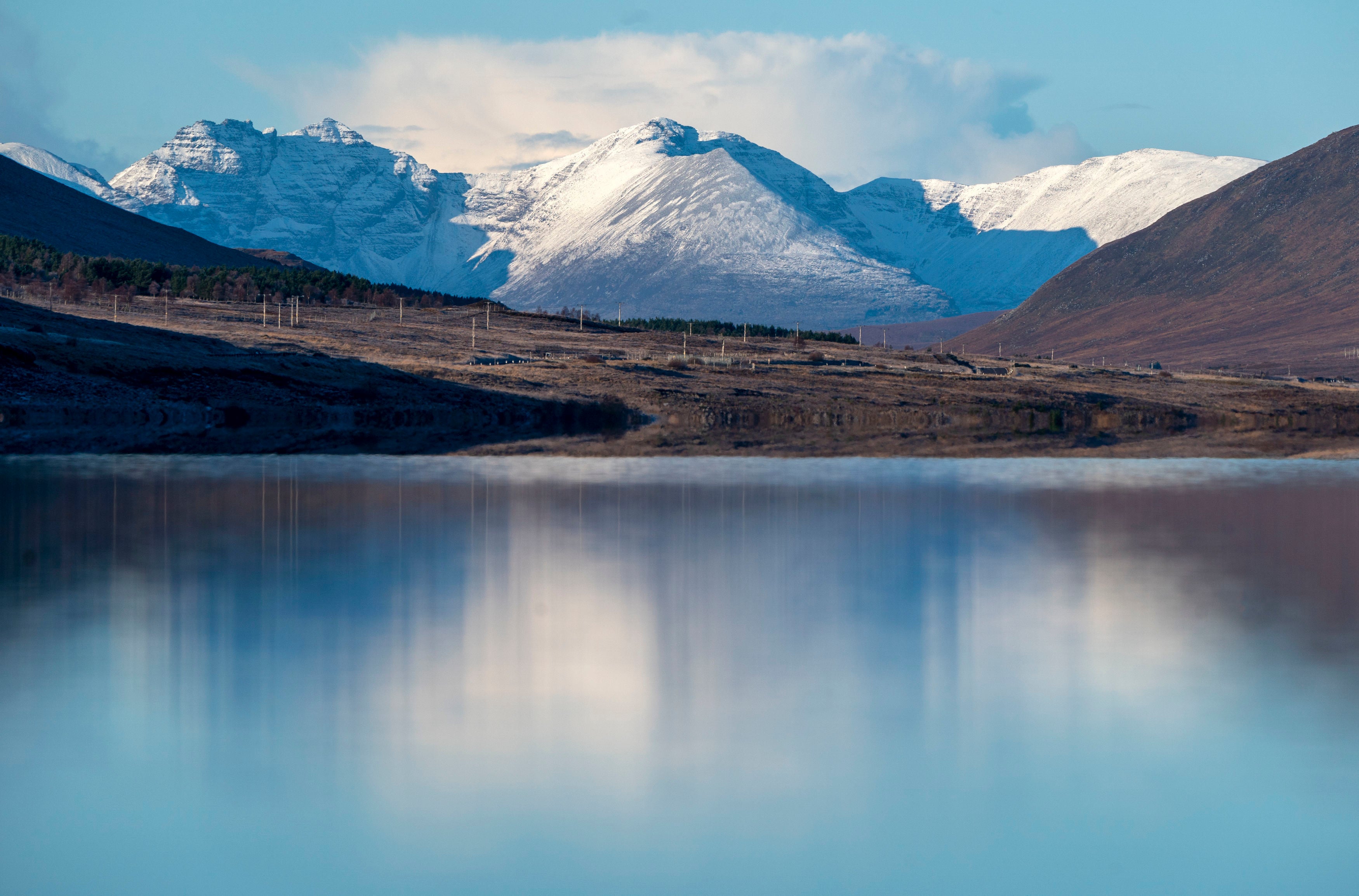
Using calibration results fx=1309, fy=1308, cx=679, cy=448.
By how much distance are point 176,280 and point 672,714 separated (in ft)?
522

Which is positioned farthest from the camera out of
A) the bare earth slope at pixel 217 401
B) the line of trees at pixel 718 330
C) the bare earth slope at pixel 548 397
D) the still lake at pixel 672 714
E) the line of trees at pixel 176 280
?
the line of trees at pixel 718 330

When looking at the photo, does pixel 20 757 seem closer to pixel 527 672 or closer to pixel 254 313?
pixel 527 672

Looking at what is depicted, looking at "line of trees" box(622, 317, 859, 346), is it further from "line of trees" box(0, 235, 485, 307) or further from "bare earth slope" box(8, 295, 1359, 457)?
"bare earth slope" box(8, 295, 1359, 457)

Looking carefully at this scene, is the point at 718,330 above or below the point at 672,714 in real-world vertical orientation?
above

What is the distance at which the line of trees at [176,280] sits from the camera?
5541 inches

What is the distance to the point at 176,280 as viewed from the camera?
6176 inches

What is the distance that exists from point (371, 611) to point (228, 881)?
7433 millimetres

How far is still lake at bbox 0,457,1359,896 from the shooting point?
8719 millimetres

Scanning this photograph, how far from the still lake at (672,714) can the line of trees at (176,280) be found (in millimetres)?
114201

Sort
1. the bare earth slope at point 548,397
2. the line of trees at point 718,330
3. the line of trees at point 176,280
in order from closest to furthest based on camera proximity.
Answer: the bare earth slope at point 548,397 < the line of trees at point 176,280 < the line of trees at point 718,330

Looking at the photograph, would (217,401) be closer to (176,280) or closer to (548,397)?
(548,397)

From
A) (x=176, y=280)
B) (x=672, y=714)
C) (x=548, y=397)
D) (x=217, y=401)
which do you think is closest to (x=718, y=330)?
(x=176, y=280)

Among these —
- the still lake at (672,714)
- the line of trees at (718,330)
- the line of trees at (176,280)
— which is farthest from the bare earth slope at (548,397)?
the line of trees at (718,330)

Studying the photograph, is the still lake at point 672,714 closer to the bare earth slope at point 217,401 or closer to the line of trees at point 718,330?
the bare earth slope at point 217,401
